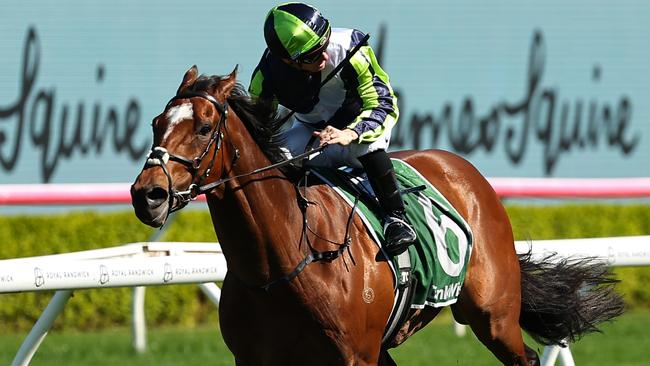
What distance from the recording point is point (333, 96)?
4375 mm

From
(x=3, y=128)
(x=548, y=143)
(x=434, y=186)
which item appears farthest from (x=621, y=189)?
(x=3, y=128)

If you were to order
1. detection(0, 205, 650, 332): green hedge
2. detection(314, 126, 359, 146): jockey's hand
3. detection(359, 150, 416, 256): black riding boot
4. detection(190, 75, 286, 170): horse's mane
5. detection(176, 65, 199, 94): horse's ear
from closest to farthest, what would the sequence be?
1. detection(176, 65, 199, 94): horse's ear
2. detection(190, 75, 286, 170): horse's mane
3. detection(314, 126, 359, 146): jockey's hand
4. detection(359, 150, 416, 256): black riding boot
5. detection(0, 205, 650, 332): green hedge

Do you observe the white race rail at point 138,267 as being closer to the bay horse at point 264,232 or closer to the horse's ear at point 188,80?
the bay horse at point 264,232

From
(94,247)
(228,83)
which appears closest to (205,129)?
(228,83)

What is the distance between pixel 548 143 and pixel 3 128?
15.9ft

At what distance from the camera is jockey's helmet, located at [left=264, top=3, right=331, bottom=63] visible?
3.97 metres

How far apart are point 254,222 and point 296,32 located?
0.64 m

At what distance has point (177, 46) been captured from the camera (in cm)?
1016

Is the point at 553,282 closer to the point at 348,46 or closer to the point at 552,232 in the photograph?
the point at 348,46

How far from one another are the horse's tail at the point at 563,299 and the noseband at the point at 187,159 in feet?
6.50

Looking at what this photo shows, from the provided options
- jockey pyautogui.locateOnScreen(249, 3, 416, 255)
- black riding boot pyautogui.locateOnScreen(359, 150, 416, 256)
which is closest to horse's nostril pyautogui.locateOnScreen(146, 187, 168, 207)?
jockey pyautogui.locateOnScreen(249, 3, 416, 255)

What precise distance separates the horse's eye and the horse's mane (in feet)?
0.62

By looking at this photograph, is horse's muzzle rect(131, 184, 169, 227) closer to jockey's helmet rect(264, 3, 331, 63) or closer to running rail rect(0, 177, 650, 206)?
jockey's helmet rect(264, 3, 331, 63)

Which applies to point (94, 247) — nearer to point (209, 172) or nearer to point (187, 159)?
point (209, 172)
